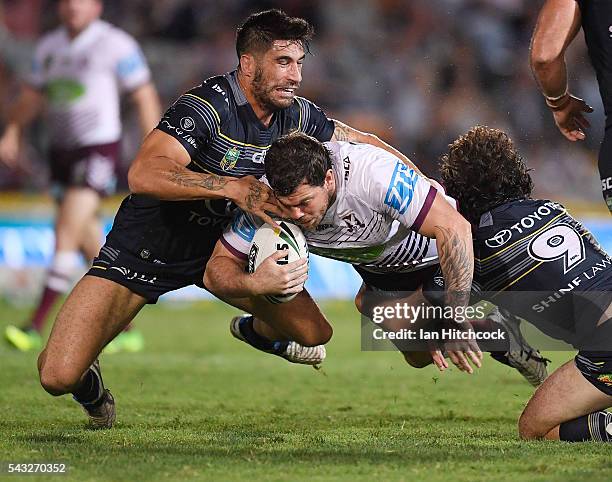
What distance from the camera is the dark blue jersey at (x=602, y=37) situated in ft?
17.3

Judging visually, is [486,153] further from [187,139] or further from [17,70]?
[17,70]

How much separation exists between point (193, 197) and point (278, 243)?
0.50 m

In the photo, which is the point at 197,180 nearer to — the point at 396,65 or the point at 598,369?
the point at 598,369

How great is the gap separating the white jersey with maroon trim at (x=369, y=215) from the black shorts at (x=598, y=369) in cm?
108

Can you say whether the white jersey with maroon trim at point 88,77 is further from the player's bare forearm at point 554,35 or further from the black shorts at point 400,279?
the player's bare forearm at point 554,35

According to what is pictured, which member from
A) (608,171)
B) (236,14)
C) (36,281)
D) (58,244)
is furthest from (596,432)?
(236,14)

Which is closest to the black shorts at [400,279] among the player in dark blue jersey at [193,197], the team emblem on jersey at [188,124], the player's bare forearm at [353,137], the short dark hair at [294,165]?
the player in dark blue jersey at [193,197]

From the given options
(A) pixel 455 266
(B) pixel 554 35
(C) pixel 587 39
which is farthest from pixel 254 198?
(C) pixel 587 39

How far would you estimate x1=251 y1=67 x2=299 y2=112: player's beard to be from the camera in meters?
6.09

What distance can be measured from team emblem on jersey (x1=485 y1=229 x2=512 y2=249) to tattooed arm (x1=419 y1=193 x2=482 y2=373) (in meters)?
0.32

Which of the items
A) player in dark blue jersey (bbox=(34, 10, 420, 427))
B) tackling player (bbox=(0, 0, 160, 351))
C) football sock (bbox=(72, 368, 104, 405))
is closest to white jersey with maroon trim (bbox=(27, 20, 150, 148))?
Answer: tackling player (bbox=(0, 0, 160, 351))

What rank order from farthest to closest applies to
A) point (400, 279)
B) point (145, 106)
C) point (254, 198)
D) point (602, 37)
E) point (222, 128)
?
point (145, 106)
point (400, 279)
point (222, 128)
point (254, 198)
point (602, 37)

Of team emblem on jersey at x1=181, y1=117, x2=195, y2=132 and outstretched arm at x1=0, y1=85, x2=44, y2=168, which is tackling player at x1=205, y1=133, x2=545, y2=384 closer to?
team emblem on jersey at x1=181, y1=117, x2=195, y2=132

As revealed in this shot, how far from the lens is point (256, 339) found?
7.10 m
